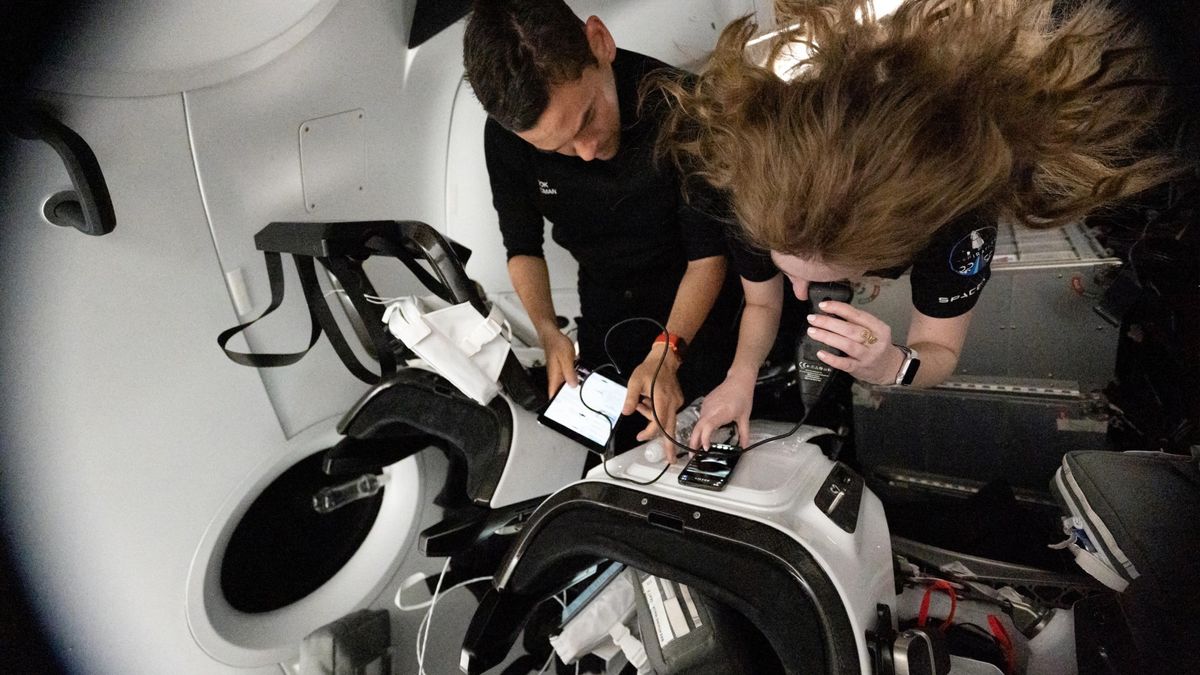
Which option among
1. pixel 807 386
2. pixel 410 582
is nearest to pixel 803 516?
pixel 807 386

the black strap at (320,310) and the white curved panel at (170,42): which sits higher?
the white curved panel at (170,42)

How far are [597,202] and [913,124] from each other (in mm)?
698

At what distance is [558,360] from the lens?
3.92 ft

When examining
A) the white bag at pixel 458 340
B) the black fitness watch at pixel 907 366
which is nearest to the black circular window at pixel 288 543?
the white bag at pixel 458 340

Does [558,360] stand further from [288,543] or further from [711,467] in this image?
[288,543]

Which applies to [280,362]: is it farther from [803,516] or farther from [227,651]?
[803,516]

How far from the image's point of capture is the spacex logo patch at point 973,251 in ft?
2.79

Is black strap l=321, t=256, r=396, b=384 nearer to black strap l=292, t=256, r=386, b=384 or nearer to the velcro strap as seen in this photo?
black strap l=292, t=256, r=386, b=384

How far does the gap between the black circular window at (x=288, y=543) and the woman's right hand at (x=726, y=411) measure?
3.22 feet

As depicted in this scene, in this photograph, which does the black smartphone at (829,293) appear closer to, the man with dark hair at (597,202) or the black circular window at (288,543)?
the man with dark hair at (597,202)

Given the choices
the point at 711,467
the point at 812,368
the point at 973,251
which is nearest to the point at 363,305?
the point at 711,467

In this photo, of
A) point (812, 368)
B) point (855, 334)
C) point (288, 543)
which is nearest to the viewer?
point (855, 334)

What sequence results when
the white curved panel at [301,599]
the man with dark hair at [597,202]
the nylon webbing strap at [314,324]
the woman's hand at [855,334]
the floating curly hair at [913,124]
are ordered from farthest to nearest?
the white curved panel at [301,599] < the nylon webbing strap at [314,324] < the man with dark hair at [597,202] < the woman's hand at [855,334] < the floating curly hair at [913,124]

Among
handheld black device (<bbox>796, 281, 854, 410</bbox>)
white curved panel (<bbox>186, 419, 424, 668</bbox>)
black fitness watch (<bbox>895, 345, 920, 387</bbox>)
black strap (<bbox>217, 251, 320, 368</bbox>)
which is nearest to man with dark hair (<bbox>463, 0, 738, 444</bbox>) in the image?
handheld black device (<bbox>796, 281, 854, 410</bbox>)
